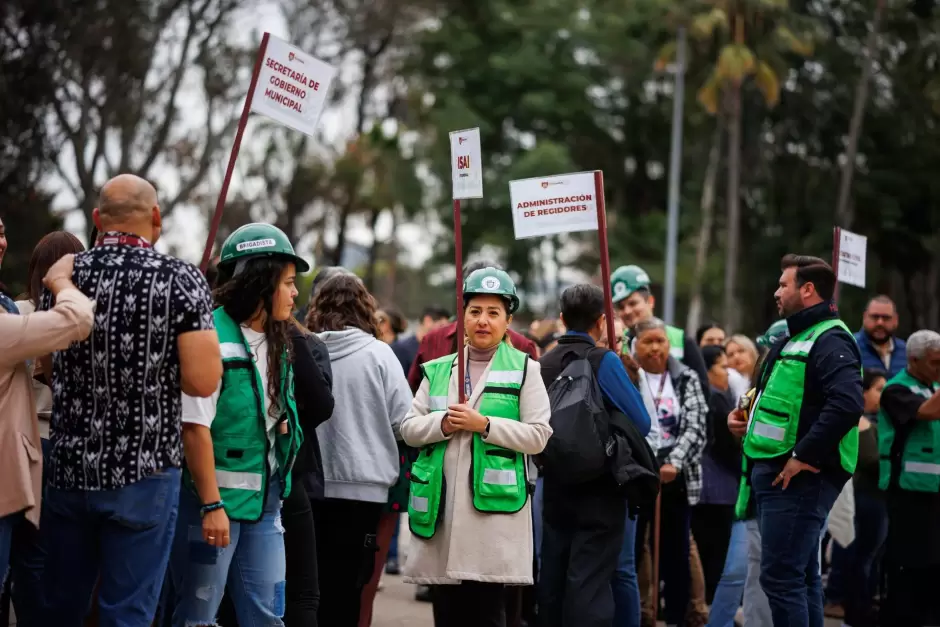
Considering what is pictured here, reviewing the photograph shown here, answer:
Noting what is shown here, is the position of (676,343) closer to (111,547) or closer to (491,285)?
(491,285)

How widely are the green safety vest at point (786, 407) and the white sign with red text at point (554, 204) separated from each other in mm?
1371

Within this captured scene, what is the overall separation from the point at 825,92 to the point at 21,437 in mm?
39645

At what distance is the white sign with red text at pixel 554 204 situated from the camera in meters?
7.72

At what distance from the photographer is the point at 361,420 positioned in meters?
6.95

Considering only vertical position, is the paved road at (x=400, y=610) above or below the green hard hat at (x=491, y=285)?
below

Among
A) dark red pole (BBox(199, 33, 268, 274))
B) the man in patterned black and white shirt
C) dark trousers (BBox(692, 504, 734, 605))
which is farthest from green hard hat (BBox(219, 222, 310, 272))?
dark trousers (BBox(692, 504, 734, 605))

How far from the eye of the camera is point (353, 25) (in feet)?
108

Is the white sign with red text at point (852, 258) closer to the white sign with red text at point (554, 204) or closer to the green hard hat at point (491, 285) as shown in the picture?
the white sign with red text at point (554, 204)

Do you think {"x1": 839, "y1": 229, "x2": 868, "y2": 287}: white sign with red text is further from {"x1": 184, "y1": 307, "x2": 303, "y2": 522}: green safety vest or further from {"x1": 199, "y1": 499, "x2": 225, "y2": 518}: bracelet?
{"x1": 199, "y1": 499, "x2": 225, "y2": 518}: bracelet

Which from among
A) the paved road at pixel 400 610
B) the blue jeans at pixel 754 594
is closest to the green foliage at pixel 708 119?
the paved road at pixel 400 610

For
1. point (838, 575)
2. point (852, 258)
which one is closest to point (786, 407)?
point (852, 258)

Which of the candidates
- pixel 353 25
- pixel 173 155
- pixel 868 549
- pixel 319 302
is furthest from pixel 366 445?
pixel 353 25

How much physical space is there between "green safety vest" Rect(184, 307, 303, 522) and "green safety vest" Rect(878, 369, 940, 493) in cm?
475

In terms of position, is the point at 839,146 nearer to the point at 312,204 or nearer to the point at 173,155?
the point at 312,204
